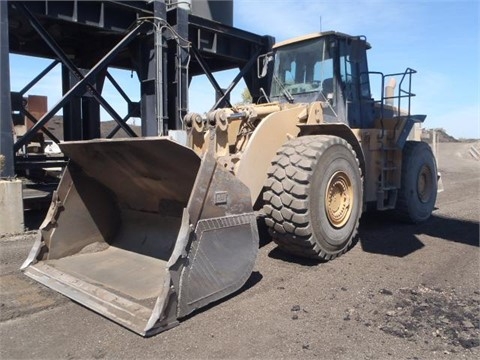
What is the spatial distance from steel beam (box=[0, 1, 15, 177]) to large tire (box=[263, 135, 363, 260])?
4.55 meters

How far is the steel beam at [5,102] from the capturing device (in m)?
7.10

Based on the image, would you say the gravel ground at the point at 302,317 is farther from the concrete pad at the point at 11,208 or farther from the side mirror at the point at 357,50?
the side mirror at the point at 357,50

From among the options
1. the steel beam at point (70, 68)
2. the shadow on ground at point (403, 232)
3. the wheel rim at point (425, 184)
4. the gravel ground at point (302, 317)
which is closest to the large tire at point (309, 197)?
the gravel ground at point (302, 317)

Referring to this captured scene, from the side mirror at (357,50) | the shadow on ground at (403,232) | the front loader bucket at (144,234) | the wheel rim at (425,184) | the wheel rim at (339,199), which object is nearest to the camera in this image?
the front loader bucket at (144,234)

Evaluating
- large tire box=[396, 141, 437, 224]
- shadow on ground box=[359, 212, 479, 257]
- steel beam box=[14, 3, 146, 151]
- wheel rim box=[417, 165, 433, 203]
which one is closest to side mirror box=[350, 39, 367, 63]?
large tire box=[396, 141, 437, 224]

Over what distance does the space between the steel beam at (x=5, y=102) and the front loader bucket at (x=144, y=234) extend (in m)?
2.60

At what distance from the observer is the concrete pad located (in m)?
6.82

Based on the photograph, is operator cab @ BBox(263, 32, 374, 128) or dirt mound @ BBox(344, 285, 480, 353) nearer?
dirt mound @ BBox(344, 285, 480, 353)

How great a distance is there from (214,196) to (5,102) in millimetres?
4871

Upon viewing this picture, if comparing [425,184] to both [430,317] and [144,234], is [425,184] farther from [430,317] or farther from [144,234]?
Answer: [144,234]

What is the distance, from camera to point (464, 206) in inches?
383

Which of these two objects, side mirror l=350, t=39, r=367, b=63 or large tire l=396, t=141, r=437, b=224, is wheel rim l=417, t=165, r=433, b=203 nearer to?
large tire l=396, t=141, r=437, b=224

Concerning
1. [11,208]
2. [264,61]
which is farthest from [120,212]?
[264,61]

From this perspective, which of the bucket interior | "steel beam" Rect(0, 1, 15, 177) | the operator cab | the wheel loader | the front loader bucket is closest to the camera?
the front loader bucket
